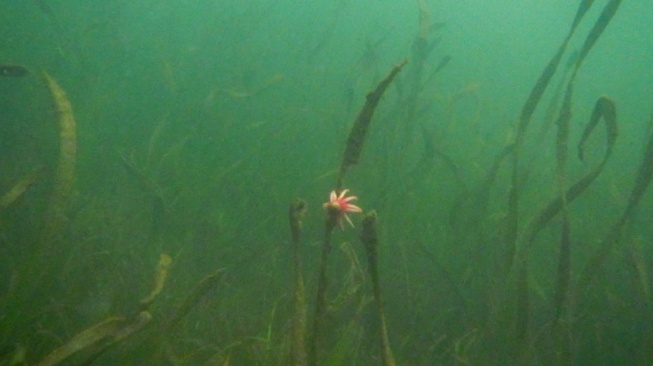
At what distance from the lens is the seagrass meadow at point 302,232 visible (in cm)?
180

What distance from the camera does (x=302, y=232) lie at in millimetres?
3635

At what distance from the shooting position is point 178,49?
10.0 meters

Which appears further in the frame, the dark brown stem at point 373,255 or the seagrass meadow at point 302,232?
the seagrass meadow at point 302,232

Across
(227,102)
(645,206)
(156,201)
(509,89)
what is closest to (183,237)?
(156,201)

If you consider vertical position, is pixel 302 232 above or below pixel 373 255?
above

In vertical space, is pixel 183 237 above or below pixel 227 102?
below

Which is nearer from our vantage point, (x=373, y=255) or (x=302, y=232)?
(x=373, y=255)

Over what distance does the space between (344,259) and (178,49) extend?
8.38 m

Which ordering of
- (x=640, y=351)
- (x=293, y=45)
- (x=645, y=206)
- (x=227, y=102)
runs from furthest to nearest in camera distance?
(x=293, y=45) → (x=227, y=102) → (x=645, y=206) → (x=640, y=351)

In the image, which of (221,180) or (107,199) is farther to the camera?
(221,180)

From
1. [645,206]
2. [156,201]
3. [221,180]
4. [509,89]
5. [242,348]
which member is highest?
[509,89]

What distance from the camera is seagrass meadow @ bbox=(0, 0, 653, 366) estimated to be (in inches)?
70.7

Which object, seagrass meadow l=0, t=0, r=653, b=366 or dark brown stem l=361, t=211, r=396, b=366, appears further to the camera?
seagrass meadow l=0, t=0, r=653, b=366

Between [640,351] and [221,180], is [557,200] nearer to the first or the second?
[640,351]
